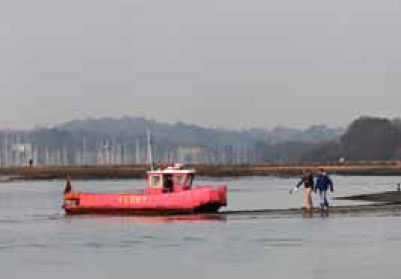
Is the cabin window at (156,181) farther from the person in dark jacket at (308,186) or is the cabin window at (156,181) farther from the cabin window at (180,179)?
the person in dark jacket at (308,186)

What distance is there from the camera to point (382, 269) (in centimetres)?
3466

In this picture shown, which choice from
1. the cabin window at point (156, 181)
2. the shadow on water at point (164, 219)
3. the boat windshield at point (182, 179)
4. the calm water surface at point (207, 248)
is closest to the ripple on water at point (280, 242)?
the calm water surface at point (207, 248)

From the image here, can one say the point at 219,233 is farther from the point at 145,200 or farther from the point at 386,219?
the point at 145,200

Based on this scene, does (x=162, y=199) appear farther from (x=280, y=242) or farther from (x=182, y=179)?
(x=280, y=242)

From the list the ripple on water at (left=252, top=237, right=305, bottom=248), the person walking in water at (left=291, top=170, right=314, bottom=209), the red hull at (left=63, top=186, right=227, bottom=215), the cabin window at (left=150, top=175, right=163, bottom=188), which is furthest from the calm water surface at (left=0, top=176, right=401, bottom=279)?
the cabin window at (left=150, top=175, right=163, bottom=188)

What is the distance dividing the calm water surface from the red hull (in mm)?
2260

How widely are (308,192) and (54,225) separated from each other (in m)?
15.0

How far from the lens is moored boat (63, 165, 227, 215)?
6425 cm

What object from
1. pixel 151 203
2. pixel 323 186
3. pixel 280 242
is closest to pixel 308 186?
pixel 323 186

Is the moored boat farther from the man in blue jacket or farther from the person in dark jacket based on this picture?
the man in blue jacket

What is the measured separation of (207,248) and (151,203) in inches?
915

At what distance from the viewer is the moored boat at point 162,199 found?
64250 mm

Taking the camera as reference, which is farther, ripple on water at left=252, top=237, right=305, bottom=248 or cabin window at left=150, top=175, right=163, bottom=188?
cabin window at left=150, top=175, right=163, bottom=188

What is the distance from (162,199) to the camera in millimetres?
65625
